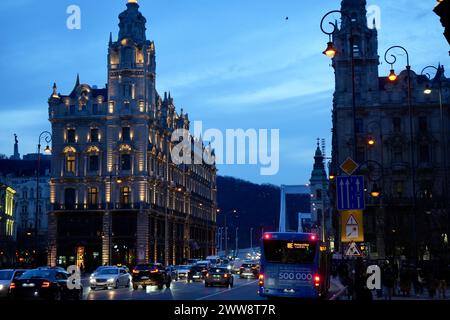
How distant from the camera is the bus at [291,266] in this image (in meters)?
31.4

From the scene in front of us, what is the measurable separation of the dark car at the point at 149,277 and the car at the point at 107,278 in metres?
1.51

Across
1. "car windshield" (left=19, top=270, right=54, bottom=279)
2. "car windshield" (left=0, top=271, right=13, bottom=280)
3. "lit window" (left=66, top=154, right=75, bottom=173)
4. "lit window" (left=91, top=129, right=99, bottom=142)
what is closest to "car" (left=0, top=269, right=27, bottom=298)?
"car windshield" (left=0, top=271, right=13, bottom=280)

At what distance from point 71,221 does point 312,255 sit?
206 ft

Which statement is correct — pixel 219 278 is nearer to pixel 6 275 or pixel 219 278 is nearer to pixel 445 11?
pixel 6 275

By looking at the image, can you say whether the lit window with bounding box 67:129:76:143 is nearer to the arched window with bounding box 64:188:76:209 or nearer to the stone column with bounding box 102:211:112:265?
the arched window with bounding box 64:188:76:209

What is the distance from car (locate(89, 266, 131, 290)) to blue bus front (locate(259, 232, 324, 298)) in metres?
17.9

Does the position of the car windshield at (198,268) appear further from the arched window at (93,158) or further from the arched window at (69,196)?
the arched window at (69,196)

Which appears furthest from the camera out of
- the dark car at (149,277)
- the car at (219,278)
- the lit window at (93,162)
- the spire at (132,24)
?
the spire at (132,24)

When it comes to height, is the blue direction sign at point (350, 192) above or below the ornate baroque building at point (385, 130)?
below

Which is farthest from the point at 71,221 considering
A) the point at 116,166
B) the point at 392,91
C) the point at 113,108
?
the point at 392,91

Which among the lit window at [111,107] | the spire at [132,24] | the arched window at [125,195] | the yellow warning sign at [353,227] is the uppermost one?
the spire at [132,24]

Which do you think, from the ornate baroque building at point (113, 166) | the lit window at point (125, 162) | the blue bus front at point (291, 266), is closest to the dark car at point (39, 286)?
the blue bus front at point (291, 266)
